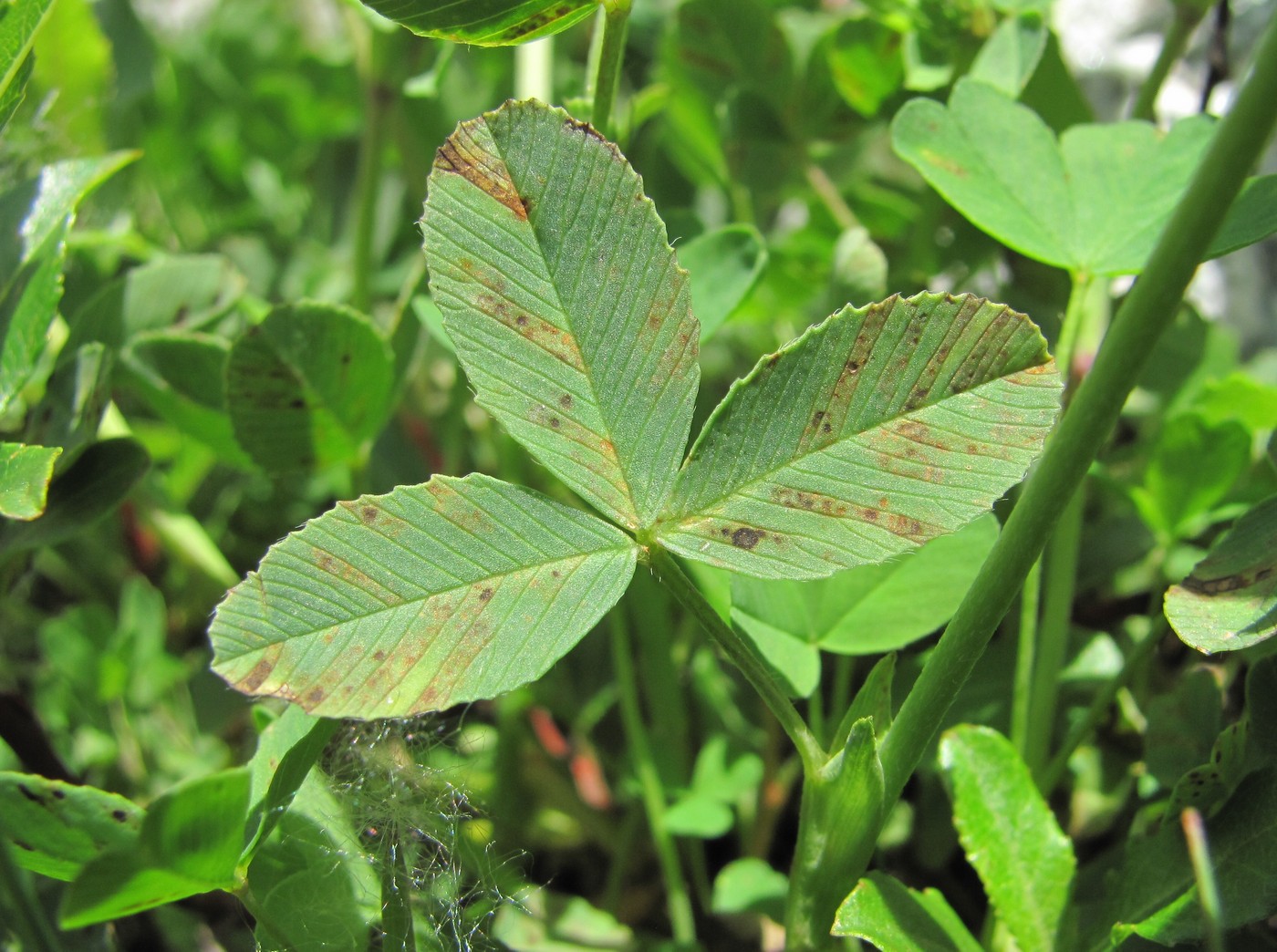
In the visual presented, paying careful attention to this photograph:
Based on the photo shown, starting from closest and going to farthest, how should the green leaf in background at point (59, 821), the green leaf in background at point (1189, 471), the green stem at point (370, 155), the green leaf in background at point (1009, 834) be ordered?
1. the green leaf in background at point (59, 821)
2. the green leaf in background at point (1009, 834)
3. the green leaf in background at point (1189, 471)
4. the green stem at point (370, 155)

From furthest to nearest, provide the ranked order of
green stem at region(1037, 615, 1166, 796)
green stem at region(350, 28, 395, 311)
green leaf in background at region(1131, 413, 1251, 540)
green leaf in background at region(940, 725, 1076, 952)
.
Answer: green stem at region(350, 28, 395, 311)
green leaf in background at region(1131, 413, 1251, 540)
green stem at region(1037, 615, 1166, 796)
green leaf in background at region(940, 725, 1076, 952)

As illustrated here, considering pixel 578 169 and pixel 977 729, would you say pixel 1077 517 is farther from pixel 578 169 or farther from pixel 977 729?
pixel 578 169

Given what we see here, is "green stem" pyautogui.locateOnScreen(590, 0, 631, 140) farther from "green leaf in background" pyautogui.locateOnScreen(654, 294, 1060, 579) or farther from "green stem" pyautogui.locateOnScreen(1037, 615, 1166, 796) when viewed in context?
"green stem" pyautogui.locateOnScreen(1037, 615, 1166, 796)

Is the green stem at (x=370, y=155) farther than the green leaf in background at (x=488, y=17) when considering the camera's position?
Yes

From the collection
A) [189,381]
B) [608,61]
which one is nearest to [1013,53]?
[608,61]

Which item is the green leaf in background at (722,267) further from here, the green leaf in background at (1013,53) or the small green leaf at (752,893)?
the small green leaf at (752,893)

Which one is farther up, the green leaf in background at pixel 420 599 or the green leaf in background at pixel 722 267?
the green leaf in background at pixel 722 267

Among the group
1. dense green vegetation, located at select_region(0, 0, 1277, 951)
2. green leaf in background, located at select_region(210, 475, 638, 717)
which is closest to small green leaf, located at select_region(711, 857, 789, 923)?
dense green vegetation, located at select_region(0, 0, 1277, 951)

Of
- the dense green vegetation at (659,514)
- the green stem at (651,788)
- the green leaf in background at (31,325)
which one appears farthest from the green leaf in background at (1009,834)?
the green leaf in background at (31,325)
